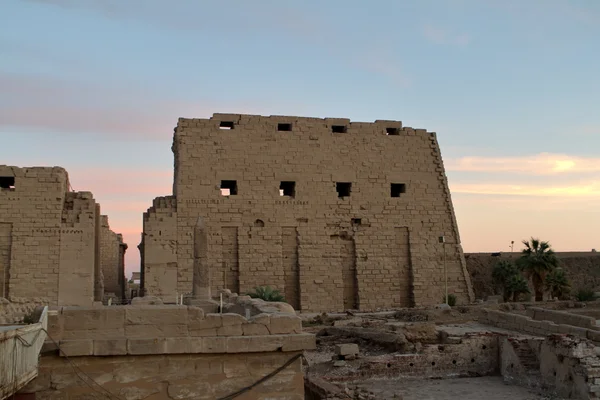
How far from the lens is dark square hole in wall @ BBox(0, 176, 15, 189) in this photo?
2303 cm

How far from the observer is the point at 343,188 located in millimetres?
27172

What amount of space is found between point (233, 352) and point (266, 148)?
19298 mm

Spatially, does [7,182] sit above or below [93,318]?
above

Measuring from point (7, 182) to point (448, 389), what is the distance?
17976 mm

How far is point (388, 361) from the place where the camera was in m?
12.8

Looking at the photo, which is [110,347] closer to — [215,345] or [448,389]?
[215,345]

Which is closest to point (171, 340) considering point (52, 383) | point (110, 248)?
point (52, 383)

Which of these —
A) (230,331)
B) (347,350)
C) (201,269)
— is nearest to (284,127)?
(201,269)

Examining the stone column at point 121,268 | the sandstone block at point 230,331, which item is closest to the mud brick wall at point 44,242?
the stone column at point 121,268

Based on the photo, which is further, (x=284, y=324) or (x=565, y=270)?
(x=565, y=270)

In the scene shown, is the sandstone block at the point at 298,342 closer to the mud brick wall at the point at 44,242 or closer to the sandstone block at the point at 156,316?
the sandstone block at the point at 156,316

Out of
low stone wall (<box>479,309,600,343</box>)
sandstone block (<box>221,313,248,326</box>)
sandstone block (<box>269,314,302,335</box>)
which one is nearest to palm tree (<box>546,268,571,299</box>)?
low stone wall (<box>479,309,600,343</box>)

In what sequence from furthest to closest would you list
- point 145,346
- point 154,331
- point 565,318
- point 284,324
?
point 565,318 < point 284,324 < point 154,331 < point 145,346

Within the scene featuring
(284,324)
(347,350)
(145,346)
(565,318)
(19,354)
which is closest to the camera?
(19,354)
